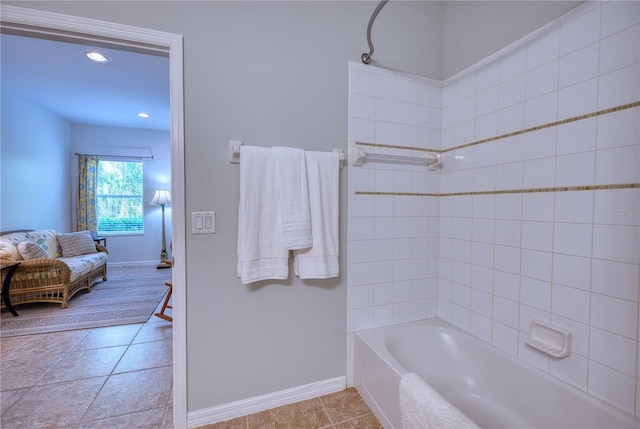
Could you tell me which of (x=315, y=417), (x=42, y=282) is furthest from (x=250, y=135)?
(x=42, y=282)

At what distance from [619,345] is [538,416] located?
0.46 meters

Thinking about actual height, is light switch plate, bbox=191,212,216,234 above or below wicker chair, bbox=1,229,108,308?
Answer: above

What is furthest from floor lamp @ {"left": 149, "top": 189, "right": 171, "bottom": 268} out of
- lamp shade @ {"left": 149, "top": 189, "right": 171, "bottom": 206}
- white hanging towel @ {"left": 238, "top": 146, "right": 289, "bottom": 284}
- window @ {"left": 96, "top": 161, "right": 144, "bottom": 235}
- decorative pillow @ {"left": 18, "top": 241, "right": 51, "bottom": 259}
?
white hanging towel @ {"left": 238, "top": 146, "right": 289, "bottom": 284}

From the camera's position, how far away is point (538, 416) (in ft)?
3.72

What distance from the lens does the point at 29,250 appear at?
2.77 m

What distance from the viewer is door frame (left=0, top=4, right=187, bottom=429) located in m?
1.06

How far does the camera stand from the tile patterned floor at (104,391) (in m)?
1.33

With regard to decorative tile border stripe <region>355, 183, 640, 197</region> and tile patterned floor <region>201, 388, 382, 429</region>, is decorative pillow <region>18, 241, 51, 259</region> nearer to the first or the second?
tile patterned floor <region>201, 388, 382, 429</region>

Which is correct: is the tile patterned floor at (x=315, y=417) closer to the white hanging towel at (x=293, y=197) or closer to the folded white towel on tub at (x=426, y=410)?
the folded white towel on tub at (x=426, y=410)

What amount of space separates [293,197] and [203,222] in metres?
0.45

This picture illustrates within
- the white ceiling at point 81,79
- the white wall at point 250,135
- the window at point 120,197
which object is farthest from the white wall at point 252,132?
the window at point 120,197

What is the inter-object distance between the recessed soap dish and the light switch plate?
5.19ft

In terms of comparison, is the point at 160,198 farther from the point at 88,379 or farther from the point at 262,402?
the point at 262,402

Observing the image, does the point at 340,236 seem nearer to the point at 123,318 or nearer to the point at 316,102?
the point at 316,102
